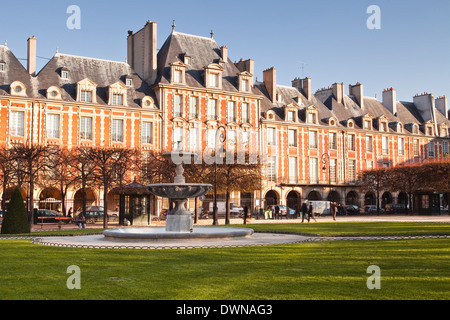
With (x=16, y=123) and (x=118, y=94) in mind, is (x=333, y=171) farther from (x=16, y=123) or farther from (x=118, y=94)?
(x=16, y=123)

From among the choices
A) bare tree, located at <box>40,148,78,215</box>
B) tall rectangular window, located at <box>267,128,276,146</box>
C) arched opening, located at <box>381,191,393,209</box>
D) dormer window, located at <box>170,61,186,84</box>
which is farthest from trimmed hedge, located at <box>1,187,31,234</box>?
arched opening, located at <box>381,191,393,209</box>

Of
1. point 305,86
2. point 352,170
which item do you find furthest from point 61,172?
point 352,170

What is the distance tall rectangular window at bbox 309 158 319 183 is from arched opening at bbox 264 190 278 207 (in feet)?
11.0

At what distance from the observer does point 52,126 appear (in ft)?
109

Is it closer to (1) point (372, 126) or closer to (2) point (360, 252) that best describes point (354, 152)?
(1) point (372, 126)

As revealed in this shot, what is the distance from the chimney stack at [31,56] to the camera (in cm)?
3381

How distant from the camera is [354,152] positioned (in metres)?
45.5

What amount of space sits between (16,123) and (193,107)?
11728 millimetres

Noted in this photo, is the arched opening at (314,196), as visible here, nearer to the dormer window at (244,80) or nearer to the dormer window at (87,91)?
the dormer window at (244,80)

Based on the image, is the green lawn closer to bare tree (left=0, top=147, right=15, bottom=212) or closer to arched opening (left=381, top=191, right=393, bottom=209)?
bare tree (left=0, top=147, right=15, bottom=212)

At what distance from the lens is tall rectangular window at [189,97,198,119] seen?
37625 mm

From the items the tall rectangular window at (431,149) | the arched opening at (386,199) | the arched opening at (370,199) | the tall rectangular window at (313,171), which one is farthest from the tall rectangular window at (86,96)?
the tall rectangular window at (431,149)
